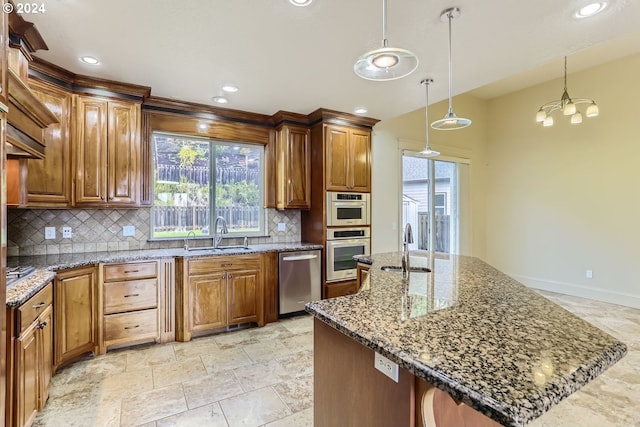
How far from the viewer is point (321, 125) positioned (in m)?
4.02

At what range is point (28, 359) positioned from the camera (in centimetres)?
174

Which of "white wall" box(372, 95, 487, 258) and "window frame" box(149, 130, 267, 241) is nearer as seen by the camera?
"window frame" box(149, 130, 267, 241)

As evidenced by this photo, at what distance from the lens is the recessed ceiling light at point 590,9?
193cm

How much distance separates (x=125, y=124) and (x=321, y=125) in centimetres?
219

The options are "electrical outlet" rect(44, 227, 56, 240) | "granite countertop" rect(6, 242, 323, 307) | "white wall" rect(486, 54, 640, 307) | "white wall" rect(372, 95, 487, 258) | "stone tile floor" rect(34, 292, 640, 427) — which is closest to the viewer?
"granite countertop" rect(6, 242, 323, 307)

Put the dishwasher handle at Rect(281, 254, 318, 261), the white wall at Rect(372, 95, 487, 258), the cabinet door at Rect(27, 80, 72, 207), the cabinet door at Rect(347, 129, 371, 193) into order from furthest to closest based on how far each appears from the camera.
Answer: the white wall at Rect(372, 95, 487, 258), the cabinet door at Rect(347, 129, 371, 193), the dishwasher handle at Rect(281, 254, 318, 261), the cabinet door at Rect(27, 80, 72, 207)

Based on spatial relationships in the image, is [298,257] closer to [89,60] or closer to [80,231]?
[80,231]

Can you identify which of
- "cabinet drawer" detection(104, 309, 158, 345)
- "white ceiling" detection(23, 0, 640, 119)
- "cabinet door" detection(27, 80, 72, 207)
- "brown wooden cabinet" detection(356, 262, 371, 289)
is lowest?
"cabinet drawer" detection(104, 309, 158, 345)

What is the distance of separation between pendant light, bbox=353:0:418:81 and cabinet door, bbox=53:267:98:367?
276cm

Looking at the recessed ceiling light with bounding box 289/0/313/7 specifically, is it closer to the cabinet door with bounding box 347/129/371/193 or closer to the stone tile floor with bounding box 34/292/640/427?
the cabinet door with bounding box 347/129/371/193

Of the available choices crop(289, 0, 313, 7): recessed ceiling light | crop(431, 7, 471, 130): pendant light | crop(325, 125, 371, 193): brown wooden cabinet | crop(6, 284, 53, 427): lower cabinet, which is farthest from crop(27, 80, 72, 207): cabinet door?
crop(431, 7, 471, 130): pendant light

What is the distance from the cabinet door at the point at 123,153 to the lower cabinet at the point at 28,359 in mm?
1226

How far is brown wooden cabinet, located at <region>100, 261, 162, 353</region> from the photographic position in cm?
287

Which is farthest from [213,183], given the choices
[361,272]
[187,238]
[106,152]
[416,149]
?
[416,149]
